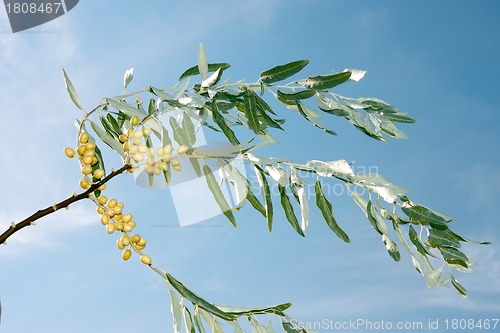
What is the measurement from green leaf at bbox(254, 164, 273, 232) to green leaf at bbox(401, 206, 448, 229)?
1.40 feet

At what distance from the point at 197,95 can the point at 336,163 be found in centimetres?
49

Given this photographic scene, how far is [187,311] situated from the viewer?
167 cm

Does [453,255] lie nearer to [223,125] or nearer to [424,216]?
[424,216]

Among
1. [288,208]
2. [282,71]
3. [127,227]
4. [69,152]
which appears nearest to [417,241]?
[288,208]

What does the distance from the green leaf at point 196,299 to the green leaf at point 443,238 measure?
25.9 inches

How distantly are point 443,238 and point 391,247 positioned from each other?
0.16 m

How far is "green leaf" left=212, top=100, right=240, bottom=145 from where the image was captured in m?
1.77

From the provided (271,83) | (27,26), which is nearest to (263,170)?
(271,83)

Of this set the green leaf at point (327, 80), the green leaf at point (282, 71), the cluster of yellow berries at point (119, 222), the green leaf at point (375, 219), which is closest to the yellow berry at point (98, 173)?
the cluster of yellow berries at point (119, 222)

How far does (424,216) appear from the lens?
171cm

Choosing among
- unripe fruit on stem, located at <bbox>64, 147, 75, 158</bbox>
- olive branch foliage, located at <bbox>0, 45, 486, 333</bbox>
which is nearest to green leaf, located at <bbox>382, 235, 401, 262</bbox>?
olive branch foliage, located at <bbox>0, 45, 486, 333</bbox>

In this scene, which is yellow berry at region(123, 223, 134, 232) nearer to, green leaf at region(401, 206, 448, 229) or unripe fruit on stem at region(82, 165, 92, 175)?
unripe fruit on stem at region(82, 165, 92, 175)

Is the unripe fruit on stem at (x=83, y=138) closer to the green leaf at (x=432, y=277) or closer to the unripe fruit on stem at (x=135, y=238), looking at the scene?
the unripe fruit on stem at (x=135, y=238)

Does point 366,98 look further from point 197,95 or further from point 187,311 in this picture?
point 187,311
